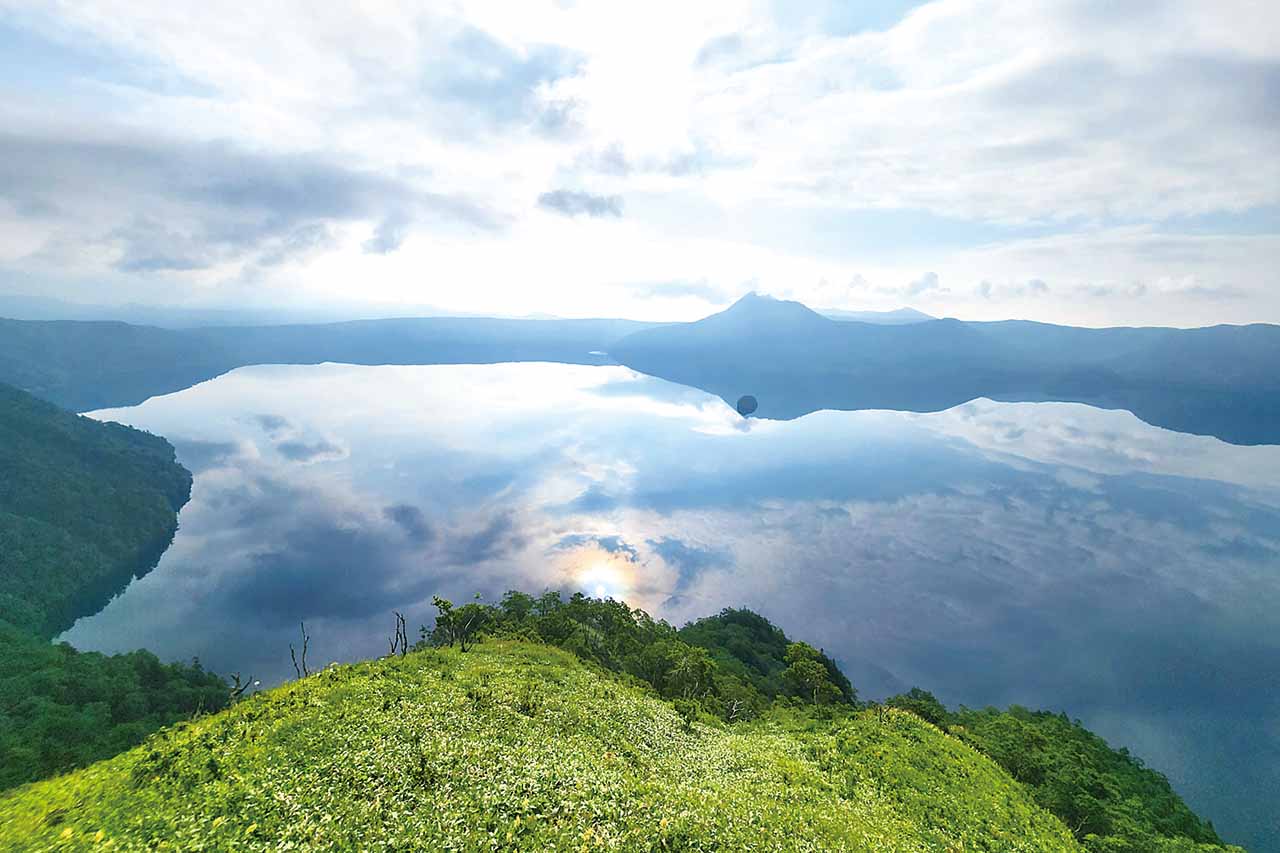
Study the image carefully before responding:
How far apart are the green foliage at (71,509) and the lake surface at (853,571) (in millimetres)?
5789

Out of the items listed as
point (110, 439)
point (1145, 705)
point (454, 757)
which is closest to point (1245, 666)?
point (1145, 705)

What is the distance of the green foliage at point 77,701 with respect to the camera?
47844 millimetres

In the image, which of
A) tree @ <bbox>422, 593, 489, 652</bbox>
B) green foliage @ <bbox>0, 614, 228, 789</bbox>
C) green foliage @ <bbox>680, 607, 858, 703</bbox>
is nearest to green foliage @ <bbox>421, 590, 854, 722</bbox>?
tree @ <bbox>422, 593, 489, 652</bbox>

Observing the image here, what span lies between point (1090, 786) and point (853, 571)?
8668cm

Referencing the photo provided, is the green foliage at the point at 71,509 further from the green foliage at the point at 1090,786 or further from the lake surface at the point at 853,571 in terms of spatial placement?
the green foliage at the point at 1090,786

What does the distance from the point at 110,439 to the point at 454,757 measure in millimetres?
201674

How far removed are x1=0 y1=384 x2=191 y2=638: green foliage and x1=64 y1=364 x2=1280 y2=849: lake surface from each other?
579 centimetres

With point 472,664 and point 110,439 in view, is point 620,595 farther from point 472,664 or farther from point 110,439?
point 110,439

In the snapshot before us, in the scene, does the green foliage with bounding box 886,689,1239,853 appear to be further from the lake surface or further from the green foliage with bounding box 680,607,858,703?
the lake surface

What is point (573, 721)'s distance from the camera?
2242cm

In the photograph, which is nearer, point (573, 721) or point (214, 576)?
point (573, 721)

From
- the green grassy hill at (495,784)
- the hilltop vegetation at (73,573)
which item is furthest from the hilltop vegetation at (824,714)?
the hilltop vegetation at (73,573)

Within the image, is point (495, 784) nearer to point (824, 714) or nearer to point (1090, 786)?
point (824, 714)

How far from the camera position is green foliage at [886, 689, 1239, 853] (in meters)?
28.1
